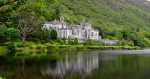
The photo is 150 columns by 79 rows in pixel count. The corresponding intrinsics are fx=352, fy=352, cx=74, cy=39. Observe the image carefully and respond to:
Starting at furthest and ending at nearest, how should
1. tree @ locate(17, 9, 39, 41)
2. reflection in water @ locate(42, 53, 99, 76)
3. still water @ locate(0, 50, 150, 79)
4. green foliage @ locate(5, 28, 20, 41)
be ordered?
tree @ locate(17, 9, 39, 41) → green foliage @ locate(5, 28, 20, 41) → reflection in water @ locate(42, 53, 99, 76) → still water @ locate(0, 50, 150, 79)

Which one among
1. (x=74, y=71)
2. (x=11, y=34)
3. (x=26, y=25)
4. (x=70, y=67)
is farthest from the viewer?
(x=26, y=25)

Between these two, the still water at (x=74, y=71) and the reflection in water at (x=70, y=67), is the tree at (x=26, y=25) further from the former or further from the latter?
the still water at (x=74, y=71)

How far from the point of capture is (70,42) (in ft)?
506

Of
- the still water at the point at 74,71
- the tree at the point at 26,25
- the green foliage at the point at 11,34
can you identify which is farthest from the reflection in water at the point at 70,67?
the tree at the point at 26,25

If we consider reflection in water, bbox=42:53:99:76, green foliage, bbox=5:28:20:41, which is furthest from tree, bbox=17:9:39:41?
reflection in water, bbox=42:53:99:76

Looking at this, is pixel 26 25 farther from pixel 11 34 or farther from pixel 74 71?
pixel 74 71

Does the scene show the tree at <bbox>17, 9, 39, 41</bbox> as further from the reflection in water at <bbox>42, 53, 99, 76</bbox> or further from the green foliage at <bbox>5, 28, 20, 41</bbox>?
the reflection in water at <bbox>42, 53, 99, 76</bbox>

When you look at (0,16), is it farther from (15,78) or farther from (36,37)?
(36,37)

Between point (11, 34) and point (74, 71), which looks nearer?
point (74, 71)

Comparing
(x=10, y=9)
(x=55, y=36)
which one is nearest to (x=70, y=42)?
(x=55, y=36)

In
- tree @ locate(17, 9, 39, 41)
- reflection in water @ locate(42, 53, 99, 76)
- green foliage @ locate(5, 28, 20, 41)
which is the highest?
tree @ locate(17, 9, 39, 41)

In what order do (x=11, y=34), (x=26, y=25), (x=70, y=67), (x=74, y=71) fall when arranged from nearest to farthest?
(x=74, y=71)
(x=70, y=67)
(x=11, y=34)
(x=26, y=25)

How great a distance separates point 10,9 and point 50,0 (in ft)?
20.0

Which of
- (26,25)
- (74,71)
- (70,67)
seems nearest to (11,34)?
(26,25)
